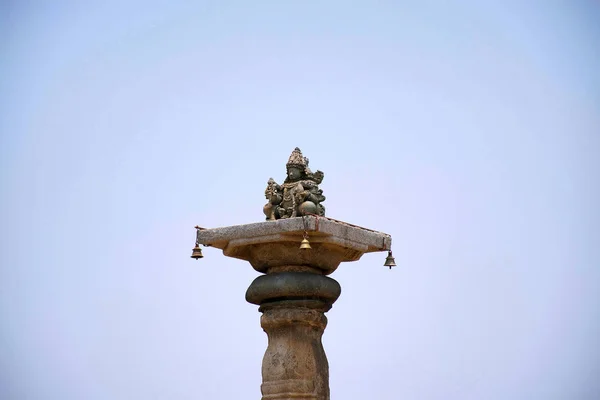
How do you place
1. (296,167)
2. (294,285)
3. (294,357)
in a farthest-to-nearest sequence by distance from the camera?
(296,167) → (294,285) → (294,357)

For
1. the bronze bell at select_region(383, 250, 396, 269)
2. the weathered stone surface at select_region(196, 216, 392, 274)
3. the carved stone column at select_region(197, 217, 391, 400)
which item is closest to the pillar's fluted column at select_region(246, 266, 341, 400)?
the carved stone column at select_region(197, 217, 391, 400)

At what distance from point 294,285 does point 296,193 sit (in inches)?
53.2

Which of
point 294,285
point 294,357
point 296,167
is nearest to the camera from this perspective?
point 294,357

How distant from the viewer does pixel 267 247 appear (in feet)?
59.3

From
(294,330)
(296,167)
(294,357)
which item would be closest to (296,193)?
(296,167)

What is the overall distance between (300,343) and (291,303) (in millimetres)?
599

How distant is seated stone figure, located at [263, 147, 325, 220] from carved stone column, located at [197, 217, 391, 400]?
0.36 metres

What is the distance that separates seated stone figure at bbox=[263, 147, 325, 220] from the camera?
58.5 feet

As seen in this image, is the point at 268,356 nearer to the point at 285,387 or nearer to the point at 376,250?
the point at 285,387

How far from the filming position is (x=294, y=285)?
17859 mm

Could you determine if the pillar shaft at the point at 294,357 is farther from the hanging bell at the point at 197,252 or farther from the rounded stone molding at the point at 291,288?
the hanging bell at the point at 197,252

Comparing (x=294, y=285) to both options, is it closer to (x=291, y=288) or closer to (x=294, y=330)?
(x=291, y=288)

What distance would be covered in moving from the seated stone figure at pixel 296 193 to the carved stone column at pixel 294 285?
1.20ft

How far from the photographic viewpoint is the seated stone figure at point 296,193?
17.8 meters
